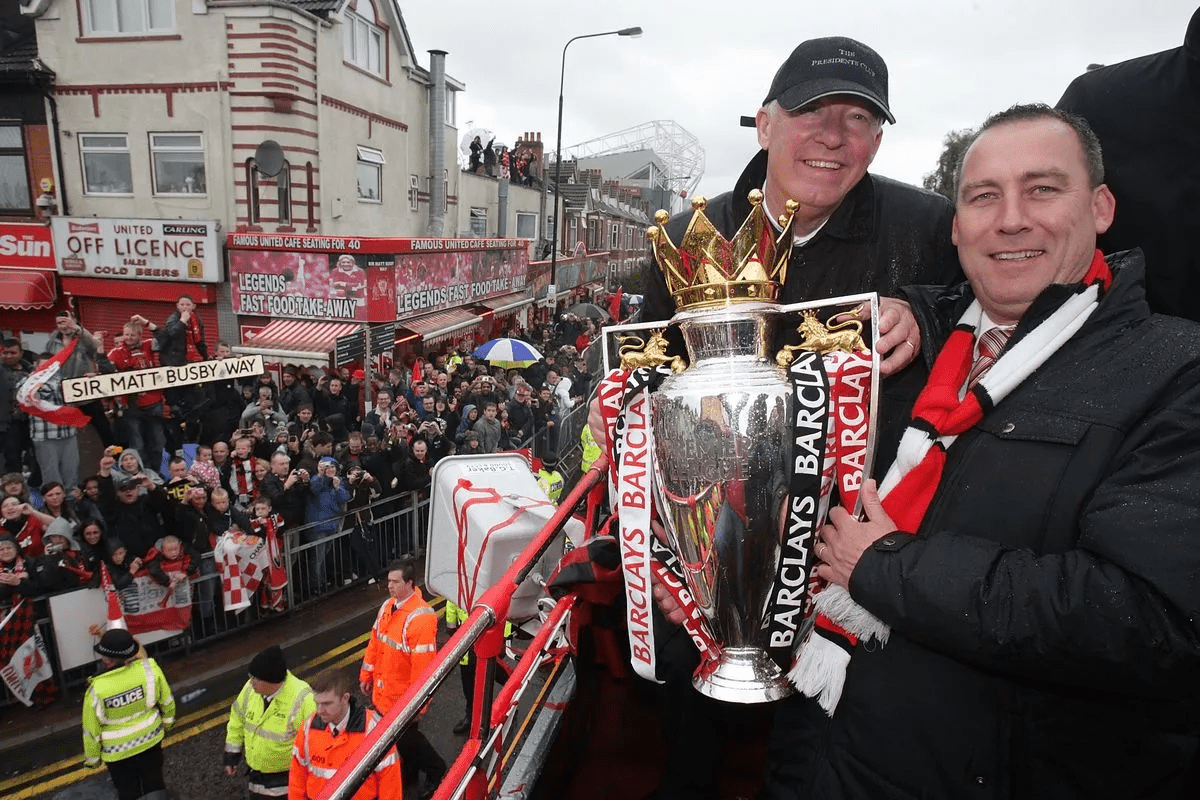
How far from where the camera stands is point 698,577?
1.89 m

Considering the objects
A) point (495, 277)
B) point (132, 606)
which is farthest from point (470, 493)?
point (495, 277)

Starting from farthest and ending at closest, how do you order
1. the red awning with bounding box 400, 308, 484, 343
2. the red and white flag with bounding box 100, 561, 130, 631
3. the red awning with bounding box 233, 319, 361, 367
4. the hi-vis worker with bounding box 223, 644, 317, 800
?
the red awning with bounding box 400, 308, 484, 343 < the red awning with bounding box 233, 319, 361, 367 < the red and white flag with bounding box 100, 561, 130, 631 < the hi-vis worker with bounding box 223, 644, 317, 800

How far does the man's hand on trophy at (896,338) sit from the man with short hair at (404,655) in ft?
13.7

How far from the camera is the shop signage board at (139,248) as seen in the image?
15.1 meters

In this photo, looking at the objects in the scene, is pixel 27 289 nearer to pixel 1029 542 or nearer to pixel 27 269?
pixel 27 269

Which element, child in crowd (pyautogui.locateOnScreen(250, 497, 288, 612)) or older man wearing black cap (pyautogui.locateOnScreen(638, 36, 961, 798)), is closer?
older man wearing black cap (pyautogui.locateOnScreen(638, 36, 961, 798))

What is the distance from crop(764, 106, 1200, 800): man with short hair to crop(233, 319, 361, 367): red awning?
12805 mm

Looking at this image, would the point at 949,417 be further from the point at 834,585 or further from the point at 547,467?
the point at 547,467

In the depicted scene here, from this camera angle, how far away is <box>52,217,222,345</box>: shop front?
1515 cm

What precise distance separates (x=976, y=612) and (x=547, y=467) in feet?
38.3

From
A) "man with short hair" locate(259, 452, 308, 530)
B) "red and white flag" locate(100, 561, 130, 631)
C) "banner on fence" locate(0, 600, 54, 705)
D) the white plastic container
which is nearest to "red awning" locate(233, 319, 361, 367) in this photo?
"man with short hair" locate(259, 452, 308, 530)

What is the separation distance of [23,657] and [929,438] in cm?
762

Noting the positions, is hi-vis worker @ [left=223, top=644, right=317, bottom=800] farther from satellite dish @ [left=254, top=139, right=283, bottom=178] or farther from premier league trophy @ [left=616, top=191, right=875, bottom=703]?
satellite dish @ [left=254, top=139, right=283, bottom=178]

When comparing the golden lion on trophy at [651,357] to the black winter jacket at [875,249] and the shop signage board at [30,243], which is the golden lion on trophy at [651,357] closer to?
the black winter jacket at [875,249]
